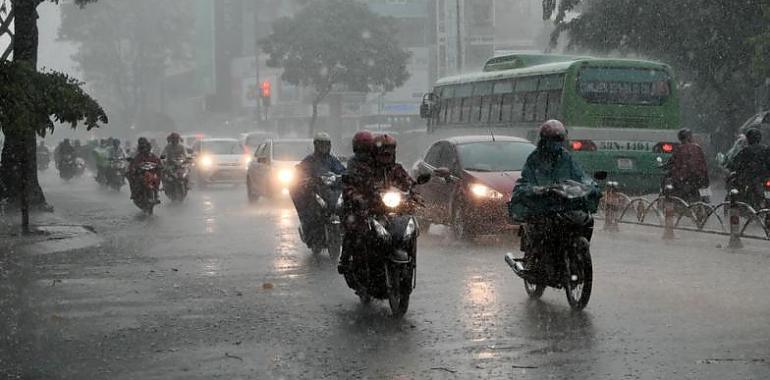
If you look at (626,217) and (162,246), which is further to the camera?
(626,217)

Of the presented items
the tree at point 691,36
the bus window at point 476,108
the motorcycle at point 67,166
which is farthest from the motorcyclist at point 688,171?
the motorcycle at point 67,166

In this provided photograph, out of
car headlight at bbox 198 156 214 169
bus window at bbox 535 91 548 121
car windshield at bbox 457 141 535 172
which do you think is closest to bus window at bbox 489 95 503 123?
bus window at bbox 535 91 548 121

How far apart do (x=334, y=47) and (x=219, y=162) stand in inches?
1250

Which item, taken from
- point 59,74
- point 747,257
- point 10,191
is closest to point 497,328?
point 747,257

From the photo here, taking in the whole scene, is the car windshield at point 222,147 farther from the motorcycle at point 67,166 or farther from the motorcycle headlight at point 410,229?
the motorcycle headlight at point 410,229

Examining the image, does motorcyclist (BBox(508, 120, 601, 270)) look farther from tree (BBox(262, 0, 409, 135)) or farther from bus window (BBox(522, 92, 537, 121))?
tree (BBox(262, 0, 409, 135))

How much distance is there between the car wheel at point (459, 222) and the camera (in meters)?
17.5

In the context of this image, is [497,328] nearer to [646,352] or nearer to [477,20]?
[646,352]

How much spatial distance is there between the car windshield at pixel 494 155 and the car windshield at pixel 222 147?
66.3 feet

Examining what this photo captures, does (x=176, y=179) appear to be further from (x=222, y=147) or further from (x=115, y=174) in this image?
(x=115, y=174)

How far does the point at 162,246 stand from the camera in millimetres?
17828

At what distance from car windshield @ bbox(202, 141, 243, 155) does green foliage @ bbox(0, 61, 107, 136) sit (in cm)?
2088

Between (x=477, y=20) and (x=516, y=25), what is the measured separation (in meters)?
20.6

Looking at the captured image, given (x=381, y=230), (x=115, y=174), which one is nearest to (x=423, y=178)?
(x=381, y=230)
